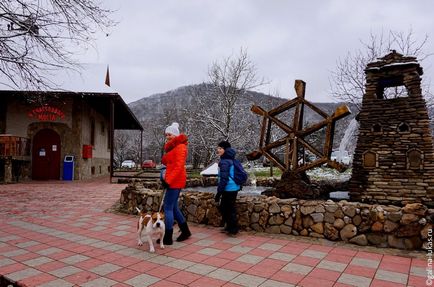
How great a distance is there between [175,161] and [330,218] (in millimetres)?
2572

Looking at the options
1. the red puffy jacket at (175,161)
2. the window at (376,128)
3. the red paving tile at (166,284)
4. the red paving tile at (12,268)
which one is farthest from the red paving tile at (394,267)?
the red paving tile at (12,268)

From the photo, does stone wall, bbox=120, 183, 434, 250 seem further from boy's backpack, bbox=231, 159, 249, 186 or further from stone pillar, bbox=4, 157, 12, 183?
stone pillar, bbox=4, 157, 12, 183

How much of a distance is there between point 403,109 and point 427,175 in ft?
4.80

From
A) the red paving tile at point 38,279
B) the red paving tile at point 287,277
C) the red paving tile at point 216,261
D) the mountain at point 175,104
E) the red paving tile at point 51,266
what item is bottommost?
the red paving tile at point 287,277

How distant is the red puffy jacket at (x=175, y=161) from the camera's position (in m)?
4.69

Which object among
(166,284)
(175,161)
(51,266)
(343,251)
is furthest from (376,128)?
(51,266)

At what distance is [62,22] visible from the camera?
6.90 meters

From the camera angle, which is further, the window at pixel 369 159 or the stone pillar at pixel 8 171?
the stone pillar at pixel 8 171

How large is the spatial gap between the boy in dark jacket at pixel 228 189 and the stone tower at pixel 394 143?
11.6 feet

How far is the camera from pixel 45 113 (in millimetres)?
16031

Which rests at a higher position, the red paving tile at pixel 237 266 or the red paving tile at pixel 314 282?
the red paving tile at pixel 237 266

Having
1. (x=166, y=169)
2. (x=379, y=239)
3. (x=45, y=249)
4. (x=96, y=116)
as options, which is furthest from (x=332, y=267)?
(x=96, y=116)

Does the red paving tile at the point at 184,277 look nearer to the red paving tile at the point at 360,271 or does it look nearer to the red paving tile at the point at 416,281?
the red paving tile at the point at 360,271

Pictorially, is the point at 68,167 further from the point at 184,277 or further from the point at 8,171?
the point at 184,277
